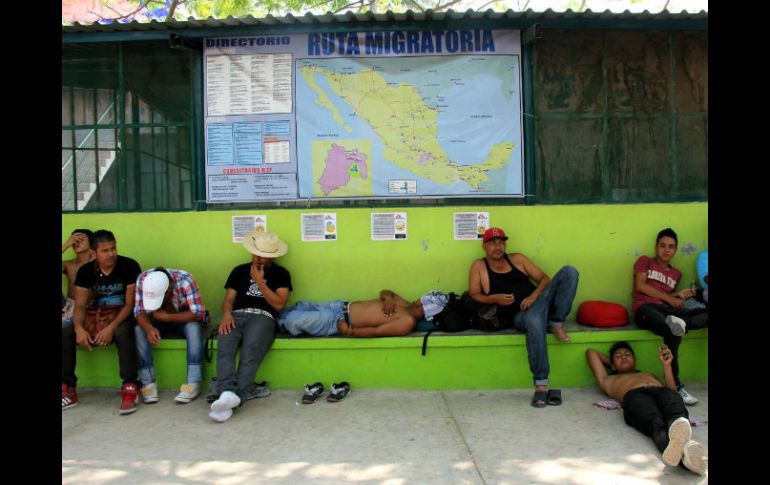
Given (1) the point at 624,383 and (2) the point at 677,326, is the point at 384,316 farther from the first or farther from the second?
(2) the point at 677,326

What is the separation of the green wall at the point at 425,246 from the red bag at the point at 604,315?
1.43 ft

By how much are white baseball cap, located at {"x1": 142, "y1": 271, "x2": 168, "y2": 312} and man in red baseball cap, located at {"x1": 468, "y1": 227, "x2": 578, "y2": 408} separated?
2.74 meters

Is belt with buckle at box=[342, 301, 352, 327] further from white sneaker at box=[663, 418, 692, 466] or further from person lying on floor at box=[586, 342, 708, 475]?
white sneaker at box=[663, 418, 692, 466]

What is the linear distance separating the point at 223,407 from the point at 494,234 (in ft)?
9.02

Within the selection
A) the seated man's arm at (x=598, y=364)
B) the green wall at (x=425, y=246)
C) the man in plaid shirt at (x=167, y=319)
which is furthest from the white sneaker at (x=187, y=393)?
the seated man's arm at (x=598, y=364)

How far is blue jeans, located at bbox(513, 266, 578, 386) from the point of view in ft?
15.1

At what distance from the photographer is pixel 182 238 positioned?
18.5 ft

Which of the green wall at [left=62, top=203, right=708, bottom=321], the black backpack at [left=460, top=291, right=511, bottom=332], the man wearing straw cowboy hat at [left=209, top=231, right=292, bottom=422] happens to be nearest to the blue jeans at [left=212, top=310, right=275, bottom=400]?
the man wearing straw cowboy hat at [left=209, top=231, right=292, bottom=422]

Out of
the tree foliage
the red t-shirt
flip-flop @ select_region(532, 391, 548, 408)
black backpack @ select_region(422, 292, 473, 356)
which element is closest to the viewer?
flip-flop @ select_region(532, 391, 548, 408)

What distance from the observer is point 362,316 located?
5.12 meters

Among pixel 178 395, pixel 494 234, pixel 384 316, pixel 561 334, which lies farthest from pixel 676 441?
pixel 178 395

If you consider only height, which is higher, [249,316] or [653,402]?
[249,316]

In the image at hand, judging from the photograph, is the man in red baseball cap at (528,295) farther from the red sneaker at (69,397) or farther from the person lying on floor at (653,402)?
the red sneaker at (69,397)
